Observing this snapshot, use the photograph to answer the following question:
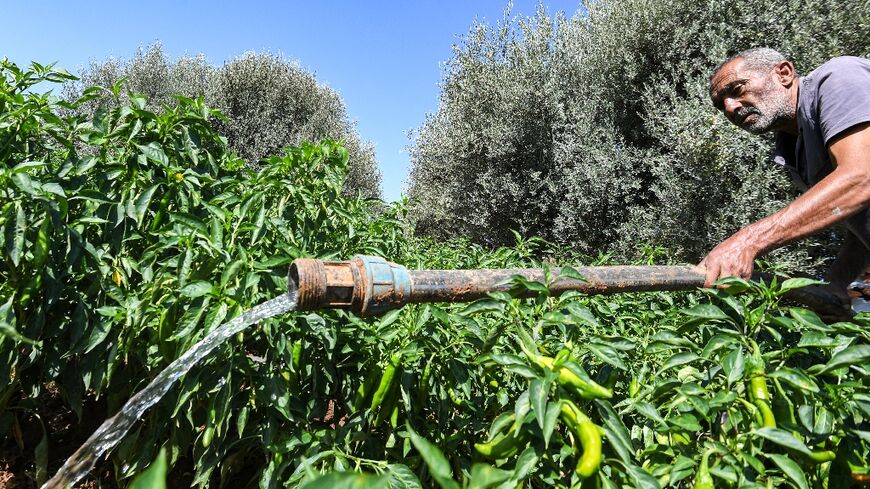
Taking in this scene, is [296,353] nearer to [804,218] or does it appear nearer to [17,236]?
[17,236]

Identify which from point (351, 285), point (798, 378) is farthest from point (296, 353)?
point (798, 378)

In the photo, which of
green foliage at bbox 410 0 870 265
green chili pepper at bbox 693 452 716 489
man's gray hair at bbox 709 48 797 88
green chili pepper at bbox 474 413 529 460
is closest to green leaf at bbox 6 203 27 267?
green chili pepper at bbox 474 413 529 460

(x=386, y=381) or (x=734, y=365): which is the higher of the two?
(x=734, y=365)

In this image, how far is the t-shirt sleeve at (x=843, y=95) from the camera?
1.62 metres

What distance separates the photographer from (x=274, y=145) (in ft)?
42.3

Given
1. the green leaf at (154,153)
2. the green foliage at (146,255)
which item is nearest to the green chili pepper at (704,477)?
the green foliage at (146,255)

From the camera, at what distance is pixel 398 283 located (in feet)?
3.73

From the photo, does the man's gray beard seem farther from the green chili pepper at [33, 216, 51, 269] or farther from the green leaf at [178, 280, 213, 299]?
the green chili pepper at [33, 216, 51, 269]

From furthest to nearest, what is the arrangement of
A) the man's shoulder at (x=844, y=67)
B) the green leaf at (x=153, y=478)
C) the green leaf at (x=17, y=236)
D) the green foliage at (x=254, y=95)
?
the green foliage at (x=254, y=95), the man's shoulder at (x=844, y=67), the green leaf at (x=17, y=236), the green leaf at (x=153, y=478)

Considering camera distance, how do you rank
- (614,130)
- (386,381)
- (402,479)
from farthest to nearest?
(614,130), (386,381), (402,479)

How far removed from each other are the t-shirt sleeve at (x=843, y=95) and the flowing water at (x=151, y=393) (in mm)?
1674

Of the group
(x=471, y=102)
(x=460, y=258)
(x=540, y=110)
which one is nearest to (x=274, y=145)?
(x=471, y=102)

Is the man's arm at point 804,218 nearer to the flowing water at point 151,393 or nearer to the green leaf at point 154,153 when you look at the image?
the flowing water at point 151,393

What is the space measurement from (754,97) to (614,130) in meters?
5.45
